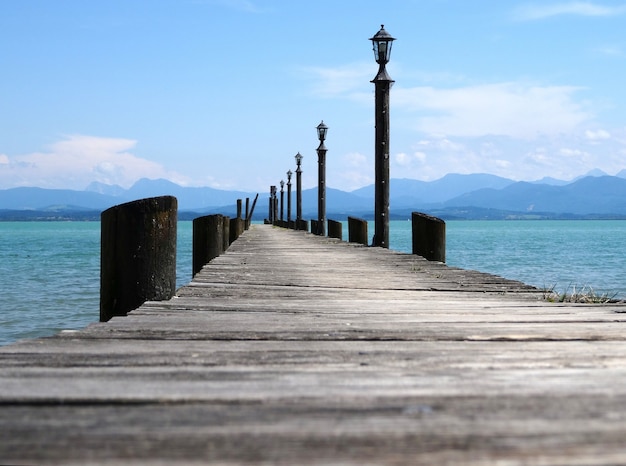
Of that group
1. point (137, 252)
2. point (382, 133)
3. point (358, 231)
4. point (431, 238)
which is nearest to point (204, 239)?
point (431, 238)

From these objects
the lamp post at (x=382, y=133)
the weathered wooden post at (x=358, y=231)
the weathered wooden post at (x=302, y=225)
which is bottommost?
the weathered wooden post at (x=302, y=225)

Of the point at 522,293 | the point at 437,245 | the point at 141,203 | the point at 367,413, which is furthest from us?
the point at 437,245

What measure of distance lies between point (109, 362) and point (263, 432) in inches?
45.5

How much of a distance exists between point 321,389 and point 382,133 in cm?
1417

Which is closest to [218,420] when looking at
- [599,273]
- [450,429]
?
[450,429]

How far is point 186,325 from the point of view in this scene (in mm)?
4168

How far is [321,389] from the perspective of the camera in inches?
97.6

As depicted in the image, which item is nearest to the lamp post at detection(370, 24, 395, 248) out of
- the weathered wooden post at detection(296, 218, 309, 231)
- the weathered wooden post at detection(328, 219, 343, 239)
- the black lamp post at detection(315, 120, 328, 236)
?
the weathered wooden post at detection(328, 219, 343, 239)

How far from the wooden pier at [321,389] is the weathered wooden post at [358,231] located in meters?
13.2

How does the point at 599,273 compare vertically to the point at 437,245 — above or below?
below

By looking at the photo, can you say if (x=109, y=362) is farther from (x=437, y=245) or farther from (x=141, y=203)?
(x=437, y=245)

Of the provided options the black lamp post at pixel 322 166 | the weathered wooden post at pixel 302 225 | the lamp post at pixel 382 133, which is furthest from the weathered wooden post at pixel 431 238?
the weathered wooden post at pixel 302 225

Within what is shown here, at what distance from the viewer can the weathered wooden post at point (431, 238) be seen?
11.0 m

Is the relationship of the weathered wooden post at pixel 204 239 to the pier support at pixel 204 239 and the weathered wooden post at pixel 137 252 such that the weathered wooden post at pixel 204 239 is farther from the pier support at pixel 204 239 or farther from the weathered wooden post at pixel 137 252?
the weathered wooden post at pixel 137 252
